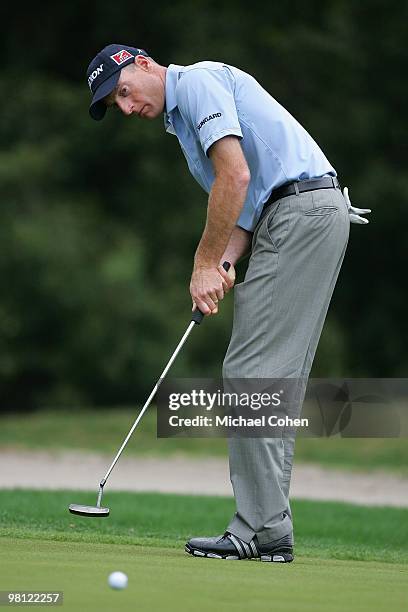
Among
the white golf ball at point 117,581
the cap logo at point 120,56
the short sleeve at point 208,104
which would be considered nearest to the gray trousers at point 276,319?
the short sleeve at point 208,104

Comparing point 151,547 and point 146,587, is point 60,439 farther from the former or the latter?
point 146,587

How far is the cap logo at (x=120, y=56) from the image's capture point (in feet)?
15.3

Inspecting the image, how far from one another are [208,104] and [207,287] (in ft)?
2.12

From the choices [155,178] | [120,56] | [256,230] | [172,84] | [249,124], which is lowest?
[256,230]

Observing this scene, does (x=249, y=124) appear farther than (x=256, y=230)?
No

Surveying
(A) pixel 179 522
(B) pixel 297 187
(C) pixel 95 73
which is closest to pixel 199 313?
(B) pixel 297 187

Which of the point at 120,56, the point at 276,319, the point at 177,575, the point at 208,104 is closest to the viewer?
the point at 177,575

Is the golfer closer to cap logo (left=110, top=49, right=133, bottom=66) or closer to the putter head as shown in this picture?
cap logo (left=110, top=49, right=133, bottom=66)

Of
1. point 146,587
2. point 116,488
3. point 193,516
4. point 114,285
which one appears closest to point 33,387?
point 114,285

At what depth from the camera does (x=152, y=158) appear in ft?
67.3

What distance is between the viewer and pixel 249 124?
15.0 ft

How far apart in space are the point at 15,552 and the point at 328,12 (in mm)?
18795

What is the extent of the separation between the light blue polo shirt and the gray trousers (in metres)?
0.10

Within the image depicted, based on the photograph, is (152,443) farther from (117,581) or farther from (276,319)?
(117,581)
